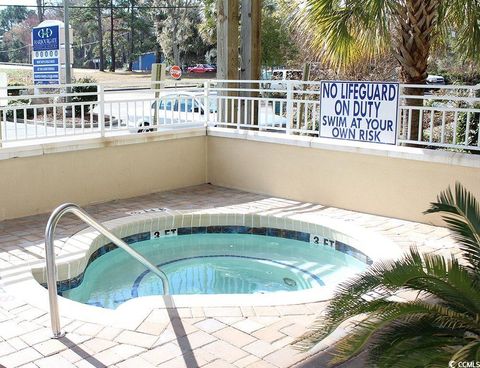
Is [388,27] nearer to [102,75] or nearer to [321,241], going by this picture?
[321,241]

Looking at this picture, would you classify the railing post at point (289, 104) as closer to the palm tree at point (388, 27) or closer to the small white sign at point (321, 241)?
the palm tree at point (388, 27)

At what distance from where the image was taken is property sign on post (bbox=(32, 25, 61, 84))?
532 inches

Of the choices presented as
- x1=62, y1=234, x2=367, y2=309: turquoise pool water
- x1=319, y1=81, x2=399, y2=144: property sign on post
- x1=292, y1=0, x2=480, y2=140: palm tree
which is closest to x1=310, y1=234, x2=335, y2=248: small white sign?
x1=62, y1=234, x2=367, y2=309: turquoise pool water

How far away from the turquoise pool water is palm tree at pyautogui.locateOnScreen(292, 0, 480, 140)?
8.33 feet

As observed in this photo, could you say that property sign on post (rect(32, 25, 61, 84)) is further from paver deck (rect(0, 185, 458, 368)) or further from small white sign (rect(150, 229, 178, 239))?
paver deck (rect(0, 185, 458, 368))

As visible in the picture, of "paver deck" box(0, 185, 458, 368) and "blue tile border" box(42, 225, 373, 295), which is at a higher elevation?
"paver deck" box(0, 185, 458, 368)

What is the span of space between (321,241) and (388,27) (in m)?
2.92

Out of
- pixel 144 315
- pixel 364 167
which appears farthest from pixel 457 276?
pixel 364 167

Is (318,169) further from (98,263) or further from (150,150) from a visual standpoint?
(98,263)

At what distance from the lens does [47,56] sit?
45.0 ft

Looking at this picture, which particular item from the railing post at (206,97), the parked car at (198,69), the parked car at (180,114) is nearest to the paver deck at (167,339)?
the parked car at (180,114)

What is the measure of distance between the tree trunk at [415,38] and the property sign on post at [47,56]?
330 inches

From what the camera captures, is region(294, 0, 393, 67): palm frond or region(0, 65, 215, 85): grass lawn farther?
region(0, 65, 215, 85): grass lawn

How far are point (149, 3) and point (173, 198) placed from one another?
4494 cm
